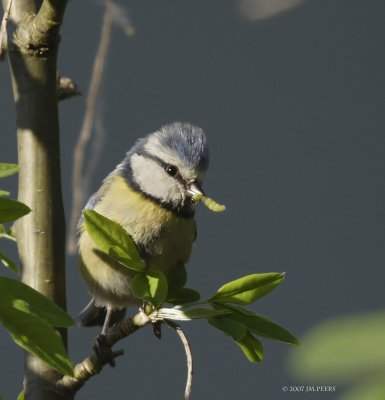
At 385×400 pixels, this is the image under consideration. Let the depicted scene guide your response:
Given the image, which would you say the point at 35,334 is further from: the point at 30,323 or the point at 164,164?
the point at 164,164

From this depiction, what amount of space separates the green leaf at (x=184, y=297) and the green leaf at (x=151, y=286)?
102 millimetres

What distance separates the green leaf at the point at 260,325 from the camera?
1.11 m

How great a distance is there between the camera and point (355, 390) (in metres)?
0.36

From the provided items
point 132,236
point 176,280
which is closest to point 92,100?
point 132,236

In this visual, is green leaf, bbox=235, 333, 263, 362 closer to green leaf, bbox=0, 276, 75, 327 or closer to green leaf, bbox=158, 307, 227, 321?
green leaf, bbox=158, 307, 227, 321

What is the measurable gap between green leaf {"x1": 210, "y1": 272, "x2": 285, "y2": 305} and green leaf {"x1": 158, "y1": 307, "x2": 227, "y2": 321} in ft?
0.09

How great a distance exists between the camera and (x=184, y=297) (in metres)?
1.25

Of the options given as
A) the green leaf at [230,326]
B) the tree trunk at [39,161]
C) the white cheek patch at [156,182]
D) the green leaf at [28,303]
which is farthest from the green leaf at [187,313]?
the white cheek patch at [156,182]

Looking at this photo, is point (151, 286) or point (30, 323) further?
point (151, 286)

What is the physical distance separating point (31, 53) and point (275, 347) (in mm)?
3408

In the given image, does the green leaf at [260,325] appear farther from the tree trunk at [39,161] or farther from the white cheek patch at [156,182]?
the white cheek patch at [156,182]

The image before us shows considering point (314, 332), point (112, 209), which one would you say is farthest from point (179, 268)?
point (314, 332)

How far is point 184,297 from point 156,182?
3.10 ft

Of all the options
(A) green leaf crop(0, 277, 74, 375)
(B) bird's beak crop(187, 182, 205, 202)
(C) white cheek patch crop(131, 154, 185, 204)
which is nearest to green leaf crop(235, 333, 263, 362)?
(A) green leaf crop(0, 277, 74, 375)
